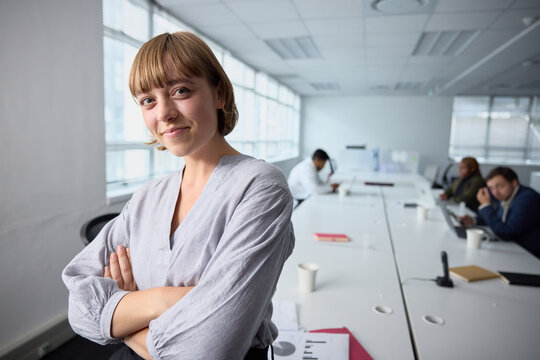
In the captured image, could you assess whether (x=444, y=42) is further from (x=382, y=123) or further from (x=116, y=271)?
(x=382, y=123)

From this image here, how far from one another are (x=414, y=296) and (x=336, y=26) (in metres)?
3.49

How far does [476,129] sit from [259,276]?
11.0 meters

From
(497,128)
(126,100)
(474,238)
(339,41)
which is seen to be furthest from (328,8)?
(497,128)

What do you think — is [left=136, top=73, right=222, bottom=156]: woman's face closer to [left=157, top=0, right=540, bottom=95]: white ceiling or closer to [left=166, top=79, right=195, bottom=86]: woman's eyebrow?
[left=166, top=79, right=195, bottom=86]: woman's eyebrow

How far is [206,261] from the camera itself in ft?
2.77

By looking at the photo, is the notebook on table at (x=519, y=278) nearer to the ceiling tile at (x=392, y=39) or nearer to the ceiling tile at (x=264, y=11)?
the ceiling tile at (x=264, y=11)

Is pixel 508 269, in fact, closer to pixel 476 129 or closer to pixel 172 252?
pixel 172 252

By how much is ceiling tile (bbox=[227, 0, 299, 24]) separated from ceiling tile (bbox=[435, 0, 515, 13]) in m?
1.49

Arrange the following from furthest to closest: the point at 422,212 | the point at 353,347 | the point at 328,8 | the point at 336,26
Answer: the point at 336,26 < the point at 328,8 < the point at 422,212 < the point at 353,347

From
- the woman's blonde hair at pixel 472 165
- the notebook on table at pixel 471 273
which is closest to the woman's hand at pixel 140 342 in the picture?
the notebook on table at pixel 471 273

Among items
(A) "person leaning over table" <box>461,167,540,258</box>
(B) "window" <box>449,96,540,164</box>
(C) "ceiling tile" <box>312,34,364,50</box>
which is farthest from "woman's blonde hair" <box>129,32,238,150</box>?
(B) "window" <box>449,96,540,164</box>

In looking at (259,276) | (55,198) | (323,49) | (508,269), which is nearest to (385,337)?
(259,276)

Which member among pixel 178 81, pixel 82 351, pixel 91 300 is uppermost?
pixel 178 81

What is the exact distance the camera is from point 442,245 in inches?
89.0
